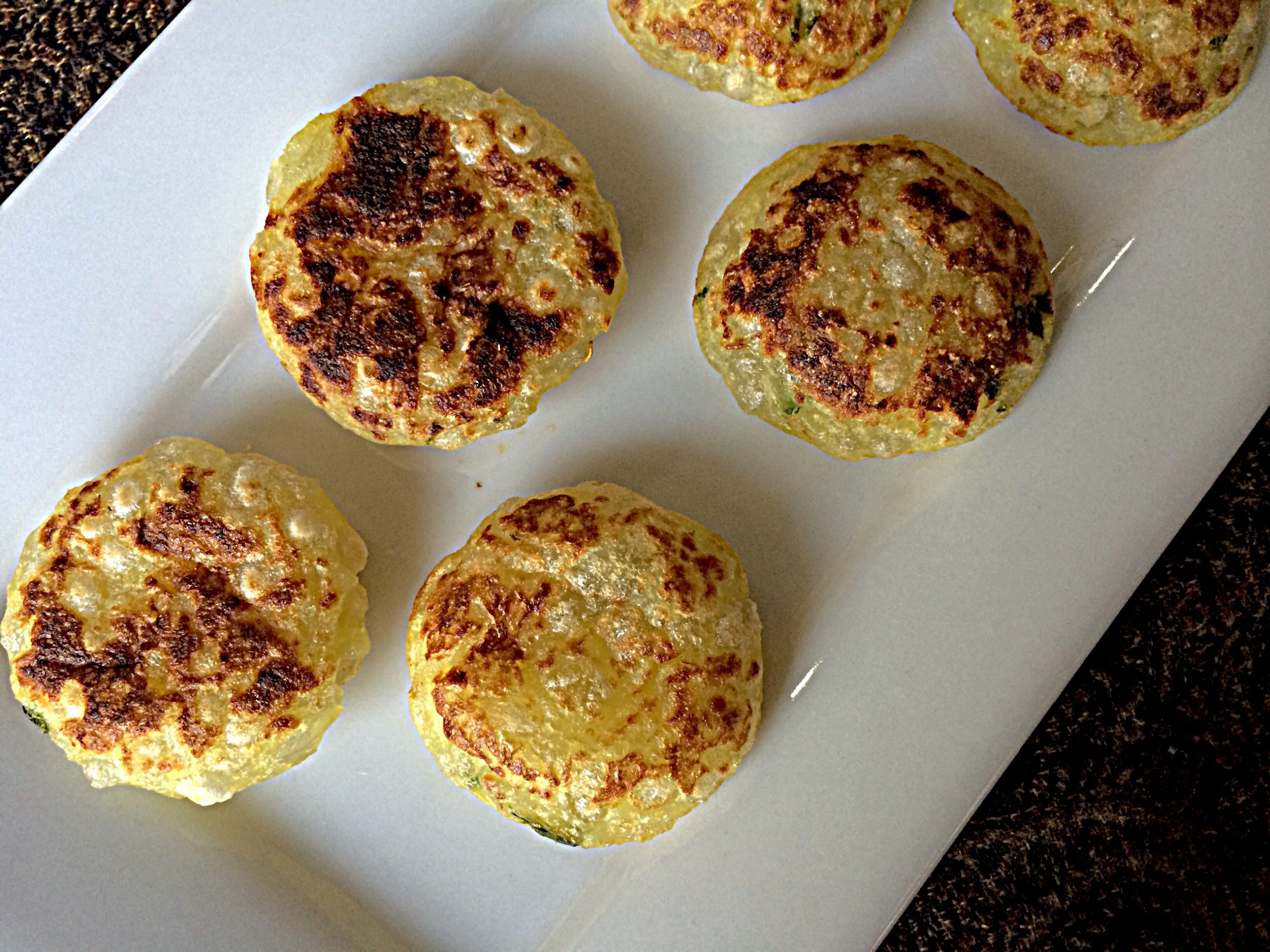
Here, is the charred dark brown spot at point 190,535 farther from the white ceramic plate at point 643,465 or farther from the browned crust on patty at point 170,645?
the white ceramic plate at point 643,465

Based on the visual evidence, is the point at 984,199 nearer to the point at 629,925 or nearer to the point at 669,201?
the point at 669,201

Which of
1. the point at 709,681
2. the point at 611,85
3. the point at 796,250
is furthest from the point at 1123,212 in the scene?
the point at 709,681

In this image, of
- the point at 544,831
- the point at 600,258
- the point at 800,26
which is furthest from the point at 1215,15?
the point at 544,831

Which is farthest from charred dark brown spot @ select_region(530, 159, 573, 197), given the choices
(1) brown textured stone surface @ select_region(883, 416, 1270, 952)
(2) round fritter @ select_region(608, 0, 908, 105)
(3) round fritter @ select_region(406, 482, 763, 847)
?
(1) brown textured stone surface @ select_region(883, 416, 1270, 952)

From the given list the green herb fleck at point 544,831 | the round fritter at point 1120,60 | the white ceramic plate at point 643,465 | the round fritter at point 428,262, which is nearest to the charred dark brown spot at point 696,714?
the white ceramic plate at point 643,465

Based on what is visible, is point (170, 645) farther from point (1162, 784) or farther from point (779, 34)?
point (1162, 784)

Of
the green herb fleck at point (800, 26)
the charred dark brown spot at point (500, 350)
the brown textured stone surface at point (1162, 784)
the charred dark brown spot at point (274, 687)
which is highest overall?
the green herb fleck at point (800, 26)
